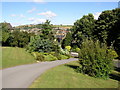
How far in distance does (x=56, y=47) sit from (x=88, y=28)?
18229 millimetres

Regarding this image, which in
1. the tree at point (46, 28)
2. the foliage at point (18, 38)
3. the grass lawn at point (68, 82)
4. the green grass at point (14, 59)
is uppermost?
the tree at point (46, 28)

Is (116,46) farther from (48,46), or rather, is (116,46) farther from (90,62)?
(90,62)

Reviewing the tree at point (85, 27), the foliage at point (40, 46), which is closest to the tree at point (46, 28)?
the foliage at point (40, 46)

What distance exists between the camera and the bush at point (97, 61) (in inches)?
566

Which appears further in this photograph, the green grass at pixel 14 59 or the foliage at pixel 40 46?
the foliage at pixel 40 46

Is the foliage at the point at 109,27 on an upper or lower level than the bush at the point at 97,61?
upper

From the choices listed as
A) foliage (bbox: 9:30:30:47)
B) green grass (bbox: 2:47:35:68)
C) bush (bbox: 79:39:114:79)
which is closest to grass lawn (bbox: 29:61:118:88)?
bush (bbox: 79:39:114:79)

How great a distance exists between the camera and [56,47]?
113 feet

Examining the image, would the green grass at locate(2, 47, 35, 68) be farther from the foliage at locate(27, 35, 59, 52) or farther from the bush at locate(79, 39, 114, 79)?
the bush at locate(79, 39, 114, 79)

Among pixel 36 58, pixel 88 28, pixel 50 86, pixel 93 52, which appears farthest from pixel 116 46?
pixel 50 86

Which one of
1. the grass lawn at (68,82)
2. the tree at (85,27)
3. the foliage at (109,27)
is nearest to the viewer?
the grass lawn at (68,82)

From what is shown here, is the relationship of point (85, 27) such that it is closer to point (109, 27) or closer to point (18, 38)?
point (109, 27)

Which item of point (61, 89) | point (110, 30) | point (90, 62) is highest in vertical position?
point (110, 30)

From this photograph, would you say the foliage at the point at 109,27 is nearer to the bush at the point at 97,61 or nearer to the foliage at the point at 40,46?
the foliage at the point at 40,46
